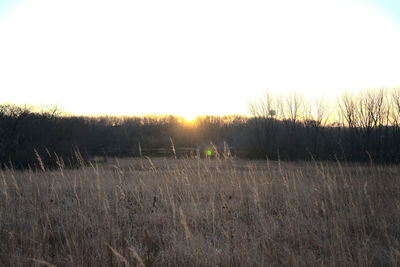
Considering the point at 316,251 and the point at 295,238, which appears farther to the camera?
the point at 295,238

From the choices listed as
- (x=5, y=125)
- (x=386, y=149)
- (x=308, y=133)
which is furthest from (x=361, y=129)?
(x=5, y=125)

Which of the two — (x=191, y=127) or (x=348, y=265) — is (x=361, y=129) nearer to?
(x=348, y=265)

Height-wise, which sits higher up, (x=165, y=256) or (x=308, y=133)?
(x=308, y=133)

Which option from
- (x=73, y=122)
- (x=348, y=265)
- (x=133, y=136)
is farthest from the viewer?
(x=133, y=136)

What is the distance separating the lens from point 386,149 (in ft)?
77.9

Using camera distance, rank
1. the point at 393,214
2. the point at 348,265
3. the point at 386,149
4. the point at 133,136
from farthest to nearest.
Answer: the point at 133,136, the point at 386,149, the point at 393,214, the point at 348,265

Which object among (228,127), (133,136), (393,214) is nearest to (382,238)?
(393,214)

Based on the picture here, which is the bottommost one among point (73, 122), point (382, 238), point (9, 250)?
point (382, 238)

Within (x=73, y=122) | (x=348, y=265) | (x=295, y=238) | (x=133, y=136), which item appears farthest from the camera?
(x=133, y=136)

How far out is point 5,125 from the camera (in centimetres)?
2023

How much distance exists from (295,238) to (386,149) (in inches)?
1032

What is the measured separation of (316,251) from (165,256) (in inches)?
75.5

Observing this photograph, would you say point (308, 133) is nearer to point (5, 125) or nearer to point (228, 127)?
point (228, 127)

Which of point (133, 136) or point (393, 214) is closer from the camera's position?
point (393, 214)
